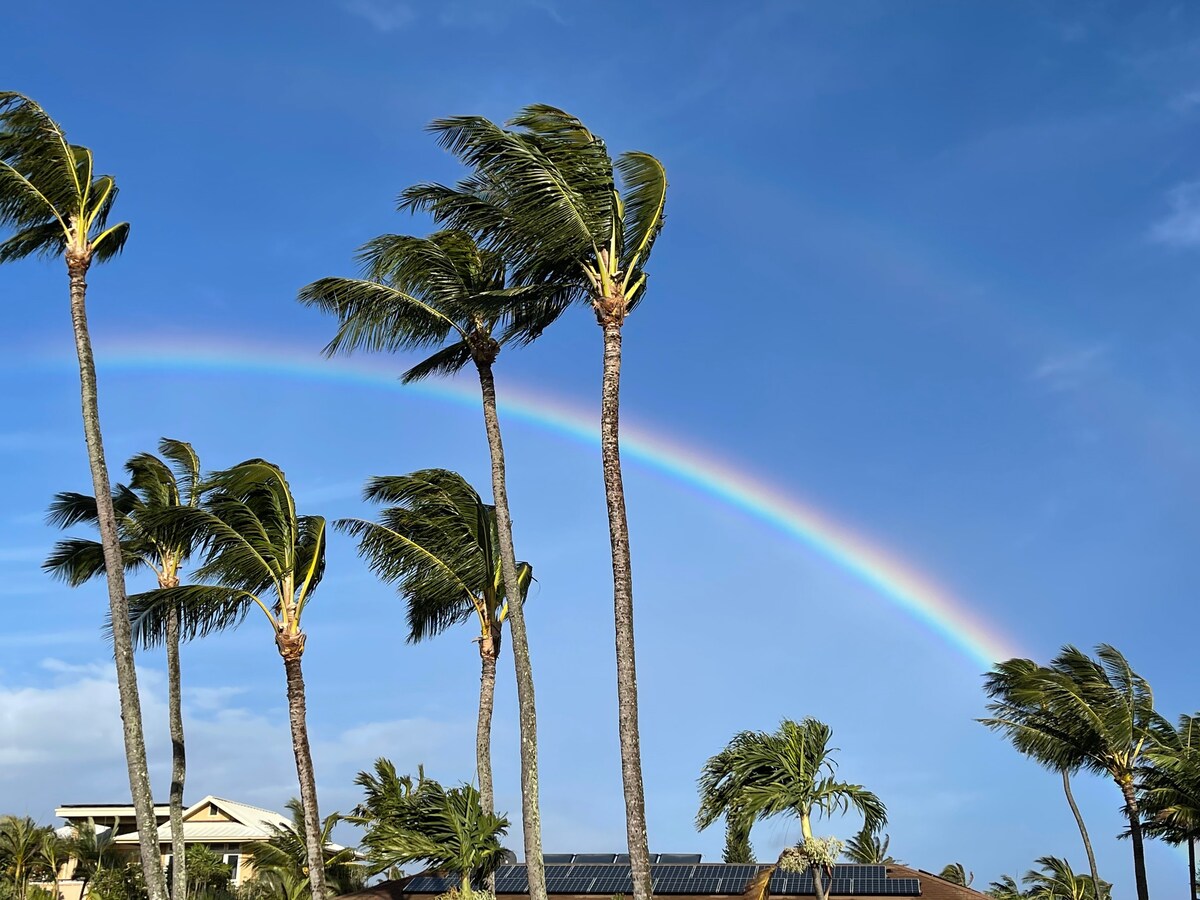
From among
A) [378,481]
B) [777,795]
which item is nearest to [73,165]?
[378,481]

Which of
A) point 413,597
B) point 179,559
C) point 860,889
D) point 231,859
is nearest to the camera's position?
point 860,889

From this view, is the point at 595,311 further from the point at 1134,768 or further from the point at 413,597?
the point at 1134,768

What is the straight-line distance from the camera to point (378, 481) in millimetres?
35438

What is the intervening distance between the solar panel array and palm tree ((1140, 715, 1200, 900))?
11.4 metres

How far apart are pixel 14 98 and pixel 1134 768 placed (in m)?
39.1

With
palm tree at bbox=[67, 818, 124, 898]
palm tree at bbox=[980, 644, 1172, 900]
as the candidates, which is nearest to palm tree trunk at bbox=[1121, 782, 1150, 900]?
palm tree at bbox=[980, 644, 1172, 900]

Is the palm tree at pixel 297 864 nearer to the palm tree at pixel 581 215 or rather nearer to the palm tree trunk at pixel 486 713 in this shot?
the palm tree trunk at pixel 486 713

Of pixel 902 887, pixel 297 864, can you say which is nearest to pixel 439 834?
pixel 902 887

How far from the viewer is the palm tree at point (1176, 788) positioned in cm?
3719

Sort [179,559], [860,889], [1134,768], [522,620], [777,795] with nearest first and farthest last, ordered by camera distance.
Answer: [777,795]
[522,620]
[860,889]
[179,559]
[1134,768]

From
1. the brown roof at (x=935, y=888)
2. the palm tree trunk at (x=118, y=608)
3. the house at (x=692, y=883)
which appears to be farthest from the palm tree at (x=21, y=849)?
the brown roof at (x=935, y=888)

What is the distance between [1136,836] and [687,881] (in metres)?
19.8

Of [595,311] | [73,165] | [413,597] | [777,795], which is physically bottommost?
[777,795]

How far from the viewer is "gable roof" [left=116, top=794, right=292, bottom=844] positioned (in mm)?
58938
